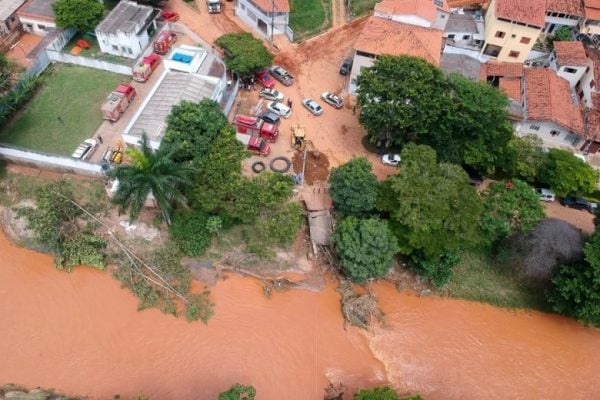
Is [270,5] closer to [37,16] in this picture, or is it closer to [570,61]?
[37,16]

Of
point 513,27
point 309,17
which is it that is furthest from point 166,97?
point 513,27

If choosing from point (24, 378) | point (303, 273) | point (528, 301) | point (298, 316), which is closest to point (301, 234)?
point (303, 273)

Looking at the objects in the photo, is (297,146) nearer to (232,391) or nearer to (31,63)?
(232,391)

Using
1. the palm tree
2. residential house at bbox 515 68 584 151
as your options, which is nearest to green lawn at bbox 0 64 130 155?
the palm tree

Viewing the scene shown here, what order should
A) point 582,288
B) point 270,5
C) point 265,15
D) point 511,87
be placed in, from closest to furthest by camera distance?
point 582,288
point 511,87
point 270,5
point 265,15

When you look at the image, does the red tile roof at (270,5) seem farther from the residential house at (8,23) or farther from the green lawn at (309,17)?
the residential house at (8,23)

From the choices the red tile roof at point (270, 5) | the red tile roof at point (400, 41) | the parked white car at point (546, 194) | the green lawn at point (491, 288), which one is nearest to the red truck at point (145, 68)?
the red tile roof at point (270, 5)
